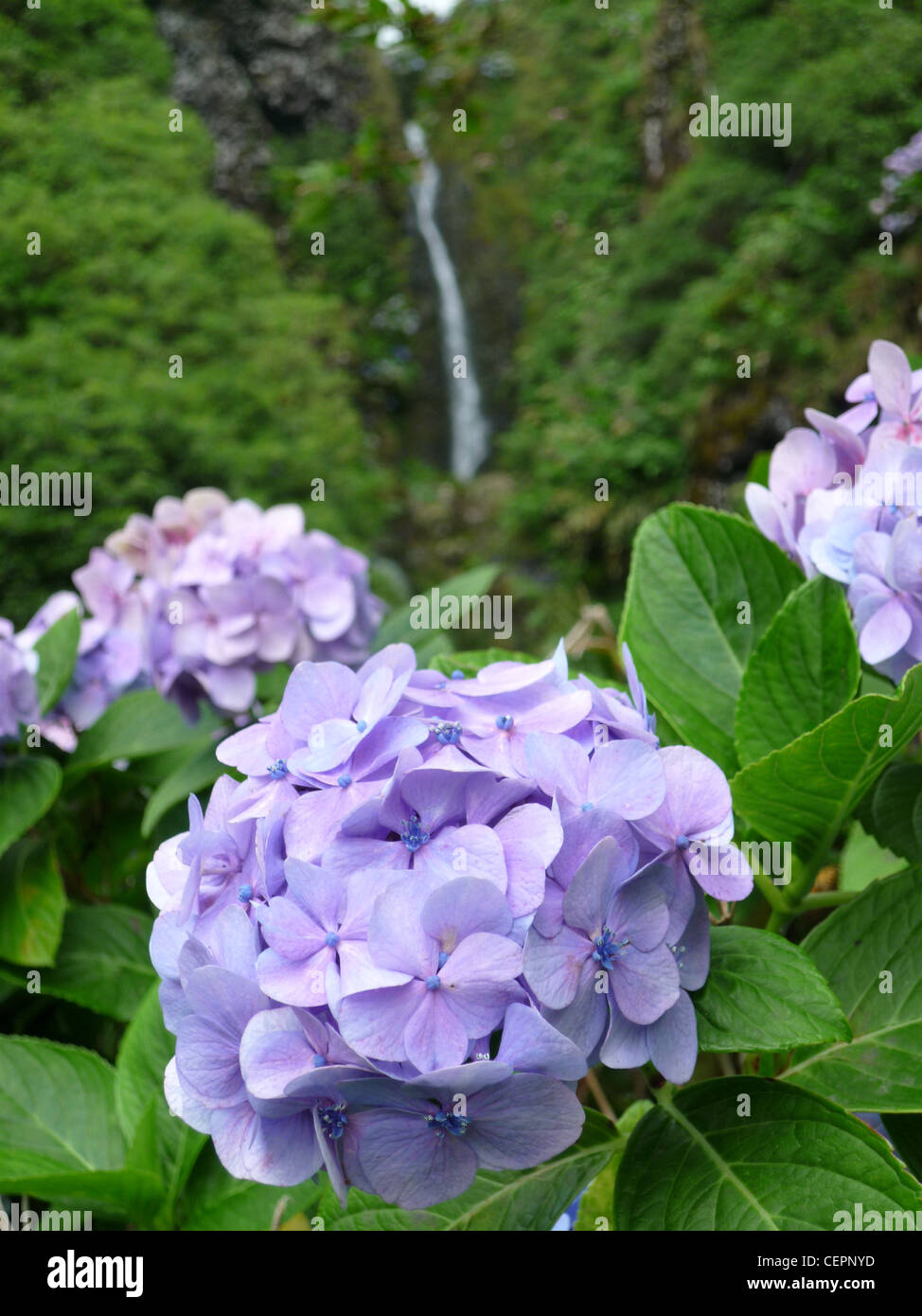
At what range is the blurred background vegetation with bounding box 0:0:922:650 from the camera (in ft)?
16.8

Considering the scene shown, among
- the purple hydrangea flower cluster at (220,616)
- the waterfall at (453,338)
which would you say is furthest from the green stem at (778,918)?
the waterfall at (453,338)

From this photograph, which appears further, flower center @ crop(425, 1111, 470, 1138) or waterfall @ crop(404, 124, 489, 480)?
waterfall @ crop(404, 124, 489, 480)

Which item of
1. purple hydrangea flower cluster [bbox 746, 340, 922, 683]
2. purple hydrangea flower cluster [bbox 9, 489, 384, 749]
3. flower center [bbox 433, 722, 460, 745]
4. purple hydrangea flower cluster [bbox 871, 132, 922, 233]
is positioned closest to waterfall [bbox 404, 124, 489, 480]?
purple hydrangea flower cluster [bbox 871, 132, 922, 233]

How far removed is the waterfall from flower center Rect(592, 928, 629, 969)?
344 inches

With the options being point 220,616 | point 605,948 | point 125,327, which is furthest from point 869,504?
point 125,327

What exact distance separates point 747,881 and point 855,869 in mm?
539

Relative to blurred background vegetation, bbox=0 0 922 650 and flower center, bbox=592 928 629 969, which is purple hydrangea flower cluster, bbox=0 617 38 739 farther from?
blurred background vegetation, bbox=0 0 922 650

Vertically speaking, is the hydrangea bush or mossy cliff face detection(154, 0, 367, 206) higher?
mossy cliff face detection(154, 0, 367, 206)

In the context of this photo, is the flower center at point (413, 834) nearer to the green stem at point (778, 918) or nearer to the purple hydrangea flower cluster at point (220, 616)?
the green stem at point (778, 918)

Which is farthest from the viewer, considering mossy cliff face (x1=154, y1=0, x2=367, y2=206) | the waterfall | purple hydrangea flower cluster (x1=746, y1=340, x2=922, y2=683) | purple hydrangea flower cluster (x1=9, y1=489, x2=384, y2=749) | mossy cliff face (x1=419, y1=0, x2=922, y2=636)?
the waterfall

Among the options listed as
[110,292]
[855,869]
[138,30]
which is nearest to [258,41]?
[138,30]

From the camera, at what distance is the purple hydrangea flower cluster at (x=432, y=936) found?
493 mm

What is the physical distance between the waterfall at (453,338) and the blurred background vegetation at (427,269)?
127mm
